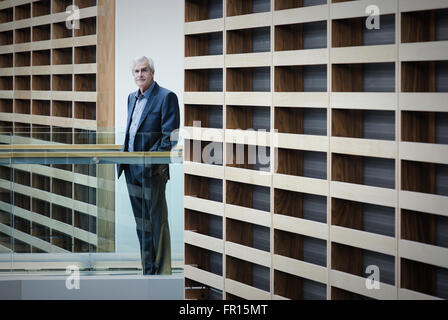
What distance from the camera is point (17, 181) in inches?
159

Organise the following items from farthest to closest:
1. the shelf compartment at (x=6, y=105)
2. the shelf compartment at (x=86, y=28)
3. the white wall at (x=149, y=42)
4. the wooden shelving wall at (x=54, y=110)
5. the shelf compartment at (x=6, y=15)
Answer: the shelf compartment at (x=6, y=105), the shelf compartment at (x=6, y=15), the shelf compartment at (x=86, y=28), the white wall at (x=149, y=42), the wooden shelving wall at (x=54, y=110)

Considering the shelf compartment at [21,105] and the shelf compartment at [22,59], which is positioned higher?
the shelf compartment at [22,59]

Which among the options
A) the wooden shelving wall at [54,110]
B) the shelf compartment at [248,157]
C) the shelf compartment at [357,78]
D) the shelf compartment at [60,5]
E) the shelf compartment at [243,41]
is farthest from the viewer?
the shelf compartment at [60,5]

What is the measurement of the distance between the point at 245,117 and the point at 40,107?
11.1 feet

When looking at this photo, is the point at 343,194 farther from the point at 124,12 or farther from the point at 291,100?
the point at 124,12

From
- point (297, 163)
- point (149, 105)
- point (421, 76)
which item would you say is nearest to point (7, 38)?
point (149, 105)

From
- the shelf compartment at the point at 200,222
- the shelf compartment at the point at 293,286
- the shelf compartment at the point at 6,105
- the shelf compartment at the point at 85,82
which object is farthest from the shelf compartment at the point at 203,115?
the shelf compartment at the point at 6,105

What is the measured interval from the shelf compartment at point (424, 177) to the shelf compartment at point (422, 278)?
327 mm

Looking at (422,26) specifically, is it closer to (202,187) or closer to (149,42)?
(202,187)

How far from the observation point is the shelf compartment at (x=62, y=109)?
24.6ft

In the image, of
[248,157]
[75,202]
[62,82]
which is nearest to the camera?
[75,202]

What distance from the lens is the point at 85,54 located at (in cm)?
728

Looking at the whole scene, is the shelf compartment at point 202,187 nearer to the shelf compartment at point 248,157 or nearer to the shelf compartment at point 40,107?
the shelf compartment at point 248,157
